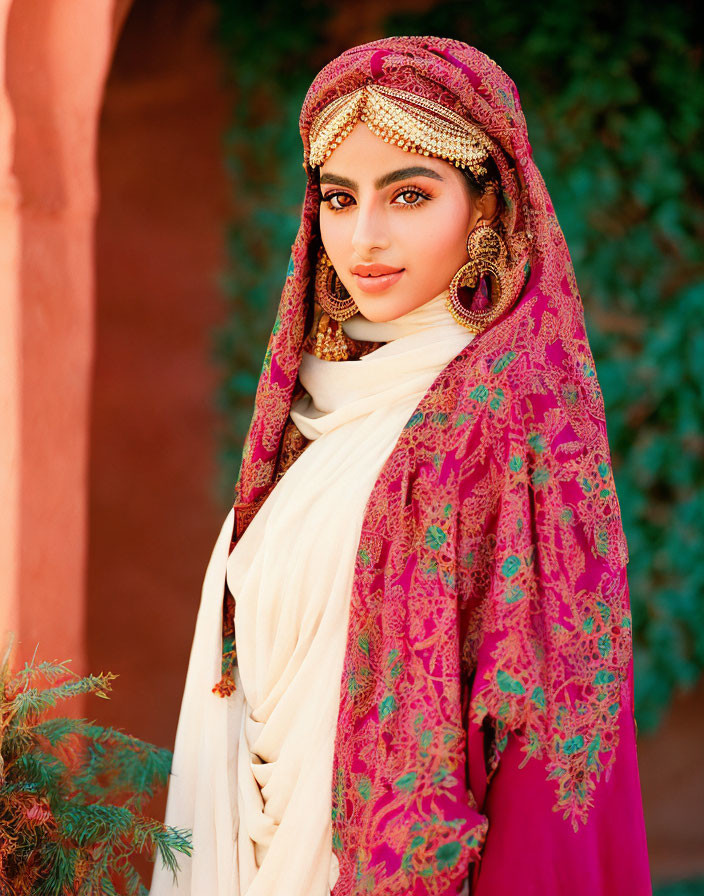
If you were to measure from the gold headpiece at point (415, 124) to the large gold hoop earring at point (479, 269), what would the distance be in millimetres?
82

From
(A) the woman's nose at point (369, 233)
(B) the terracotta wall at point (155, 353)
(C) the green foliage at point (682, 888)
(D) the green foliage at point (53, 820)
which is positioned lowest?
(D) the green foliage at point (53, 820)

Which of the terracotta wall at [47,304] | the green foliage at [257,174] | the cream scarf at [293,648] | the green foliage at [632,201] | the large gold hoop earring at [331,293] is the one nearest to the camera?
the cream scarf at [293,648]

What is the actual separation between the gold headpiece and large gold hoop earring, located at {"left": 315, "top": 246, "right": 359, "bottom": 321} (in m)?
0.21

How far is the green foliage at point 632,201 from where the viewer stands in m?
2.91

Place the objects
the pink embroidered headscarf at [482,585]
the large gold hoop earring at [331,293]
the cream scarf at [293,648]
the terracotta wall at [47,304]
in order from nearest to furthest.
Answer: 1. the pink embroidered headscarf at [482,585]
2. the cream scarf at [293,648]
3. the large gold hoop earring at [331,293]
4. the terracotta wall at [47,304]

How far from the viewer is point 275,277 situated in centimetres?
308

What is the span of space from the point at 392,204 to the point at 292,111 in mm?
1770

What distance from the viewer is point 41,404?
6.95ft

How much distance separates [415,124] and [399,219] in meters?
0.12

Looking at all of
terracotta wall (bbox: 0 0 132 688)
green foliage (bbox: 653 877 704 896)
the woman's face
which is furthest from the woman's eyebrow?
green foliage (bbox: 653 877 704 896)

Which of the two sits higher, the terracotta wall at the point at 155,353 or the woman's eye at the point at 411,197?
the terracotta wall at the point at 155,353

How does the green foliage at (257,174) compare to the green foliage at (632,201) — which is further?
the green foliage at (257,174)

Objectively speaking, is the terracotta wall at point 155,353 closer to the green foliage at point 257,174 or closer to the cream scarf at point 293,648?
the green foliage at point 257,174

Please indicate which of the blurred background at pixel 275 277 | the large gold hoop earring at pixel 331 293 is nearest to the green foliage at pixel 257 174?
the blurred background at pixel 275 277
